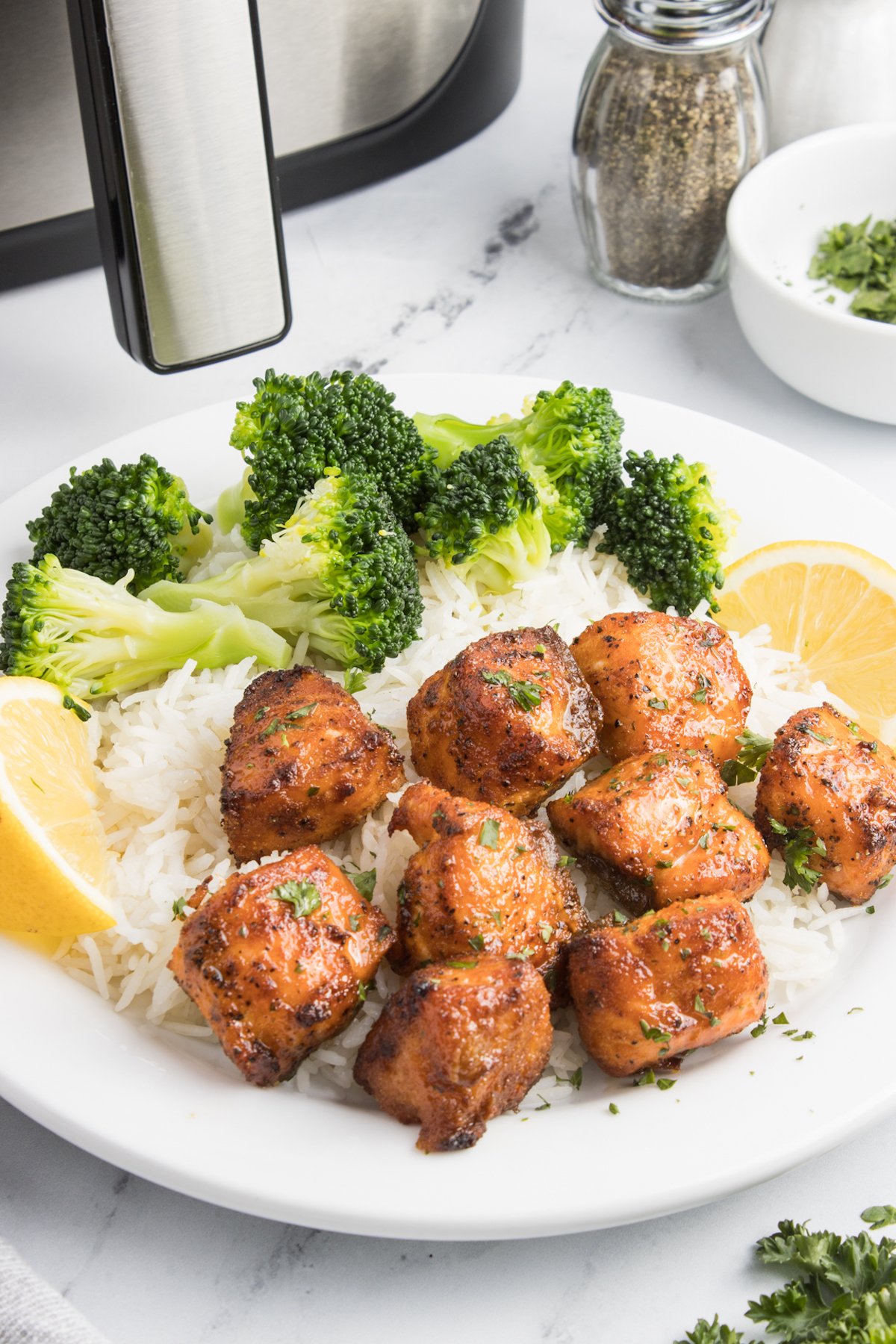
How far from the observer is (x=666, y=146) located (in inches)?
170

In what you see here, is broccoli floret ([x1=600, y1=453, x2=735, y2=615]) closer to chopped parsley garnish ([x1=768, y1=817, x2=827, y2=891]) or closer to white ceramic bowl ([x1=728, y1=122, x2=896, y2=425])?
chopped parsley garnish ([x1=768, y1=817, x2=827, y2=891])

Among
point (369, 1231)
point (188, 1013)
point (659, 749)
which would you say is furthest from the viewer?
point (659, 749)

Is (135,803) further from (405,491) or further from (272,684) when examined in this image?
(405,491)

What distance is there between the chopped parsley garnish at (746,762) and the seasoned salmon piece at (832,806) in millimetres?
159

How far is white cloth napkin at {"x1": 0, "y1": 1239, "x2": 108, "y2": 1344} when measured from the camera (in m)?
1.97

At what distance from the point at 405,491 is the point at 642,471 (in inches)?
24.1

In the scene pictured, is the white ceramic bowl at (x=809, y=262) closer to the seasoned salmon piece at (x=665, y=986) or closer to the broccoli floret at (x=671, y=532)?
the broccoli floret at (x=671, y=532)

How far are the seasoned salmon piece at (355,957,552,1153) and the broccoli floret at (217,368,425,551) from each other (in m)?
1.35

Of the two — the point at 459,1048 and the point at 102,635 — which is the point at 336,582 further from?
the point at 459,1048

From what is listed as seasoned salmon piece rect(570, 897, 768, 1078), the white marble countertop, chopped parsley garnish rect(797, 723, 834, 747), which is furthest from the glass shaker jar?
seasoned salmon piece rect(570, 897, 768, 1078)

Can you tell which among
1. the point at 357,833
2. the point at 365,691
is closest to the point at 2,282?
the point at 365,691

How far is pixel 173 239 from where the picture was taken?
337cm

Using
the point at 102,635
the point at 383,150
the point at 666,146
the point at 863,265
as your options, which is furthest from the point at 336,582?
the point at 383,150

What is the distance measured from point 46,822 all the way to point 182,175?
5.68 ft
